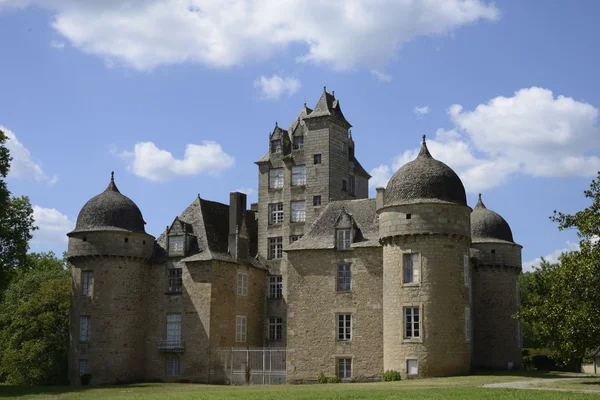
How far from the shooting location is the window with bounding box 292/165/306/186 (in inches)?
2083

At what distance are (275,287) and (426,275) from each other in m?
14.0

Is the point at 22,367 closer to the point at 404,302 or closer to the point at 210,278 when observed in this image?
the point at 210,278

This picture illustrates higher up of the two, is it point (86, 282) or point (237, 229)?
point (237, 229)

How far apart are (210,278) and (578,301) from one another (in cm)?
2217

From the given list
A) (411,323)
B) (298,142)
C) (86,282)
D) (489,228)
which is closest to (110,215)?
(86,282)

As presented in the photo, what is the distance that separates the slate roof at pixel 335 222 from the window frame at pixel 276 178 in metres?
6.53

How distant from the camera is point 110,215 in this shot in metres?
48.5

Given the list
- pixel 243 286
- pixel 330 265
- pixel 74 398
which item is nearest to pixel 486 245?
pixel 330 265

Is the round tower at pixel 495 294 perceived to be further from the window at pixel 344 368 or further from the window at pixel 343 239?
the window at pixel 343 239

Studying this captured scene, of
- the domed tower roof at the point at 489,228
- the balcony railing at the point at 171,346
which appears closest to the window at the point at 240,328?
the balcony railing at the point at 171,346

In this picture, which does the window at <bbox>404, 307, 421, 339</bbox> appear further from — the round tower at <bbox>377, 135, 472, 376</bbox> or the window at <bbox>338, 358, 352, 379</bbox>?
the window at <bbox>338, 358, 352, 379</bbox>

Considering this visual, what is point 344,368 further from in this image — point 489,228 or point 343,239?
point 489,228

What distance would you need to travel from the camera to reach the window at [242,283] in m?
48.8

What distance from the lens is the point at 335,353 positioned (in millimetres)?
43844
